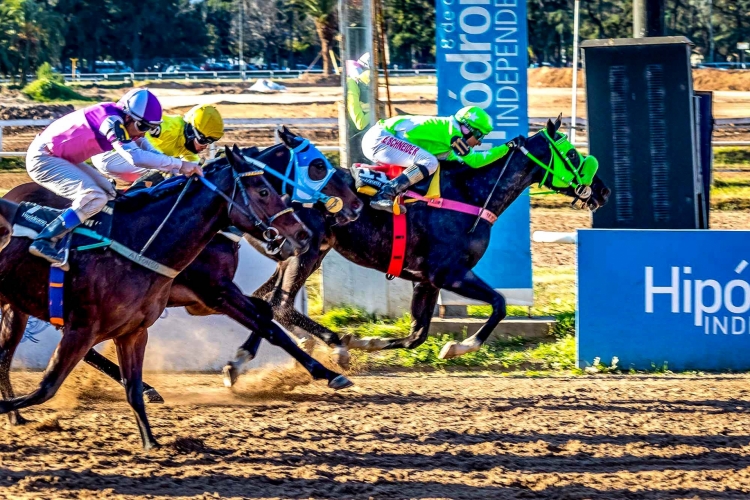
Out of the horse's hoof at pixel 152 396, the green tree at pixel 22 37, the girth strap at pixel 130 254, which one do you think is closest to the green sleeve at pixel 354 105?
the horse's hoof at pixel 152 396

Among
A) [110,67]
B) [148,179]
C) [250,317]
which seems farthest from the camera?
[110,67]

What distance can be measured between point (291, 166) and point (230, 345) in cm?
293

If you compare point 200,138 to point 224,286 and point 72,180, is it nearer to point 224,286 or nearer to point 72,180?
point 224,286

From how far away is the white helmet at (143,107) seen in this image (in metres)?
6.40

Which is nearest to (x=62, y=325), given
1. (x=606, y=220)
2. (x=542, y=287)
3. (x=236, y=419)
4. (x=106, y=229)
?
(x=106, y=229)

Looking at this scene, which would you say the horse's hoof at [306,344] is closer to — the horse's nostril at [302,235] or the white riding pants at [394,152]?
the white riding pants at [394,152]

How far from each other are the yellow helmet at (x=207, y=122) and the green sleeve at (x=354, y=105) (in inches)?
99.4

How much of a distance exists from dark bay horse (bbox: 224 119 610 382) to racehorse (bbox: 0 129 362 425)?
2.98 feet

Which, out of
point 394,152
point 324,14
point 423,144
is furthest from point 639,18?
point 324,14

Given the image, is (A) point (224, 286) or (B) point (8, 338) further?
(A) point (224, 286)

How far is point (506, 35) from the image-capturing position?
33.4 ft

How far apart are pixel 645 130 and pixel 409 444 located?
14.1 feet

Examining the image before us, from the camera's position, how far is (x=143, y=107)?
21.0 feet

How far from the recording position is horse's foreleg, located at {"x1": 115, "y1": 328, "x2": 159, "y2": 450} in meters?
6.56
